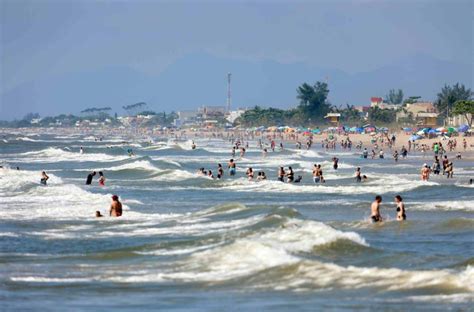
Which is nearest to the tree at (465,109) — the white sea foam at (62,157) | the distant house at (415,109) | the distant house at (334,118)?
the distant house at (415,109)

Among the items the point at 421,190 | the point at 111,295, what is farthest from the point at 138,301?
the point at 421,190

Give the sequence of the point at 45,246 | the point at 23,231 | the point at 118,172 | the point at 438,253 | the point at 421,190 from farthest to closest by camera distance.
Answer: the point at 118,172 → the point at 421,190 → the point at 23,231 → the point at 45,246 → the point at 438,253

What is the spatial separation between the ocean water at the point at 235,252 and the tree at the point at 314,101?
126500 millimetres

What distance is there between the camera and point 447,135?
85188 mm

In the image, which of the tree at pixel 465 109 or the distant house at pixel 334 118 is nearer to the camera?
the tree at pixel 465 109

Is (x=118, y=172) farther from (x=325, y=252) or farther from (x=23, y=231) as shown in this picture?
(x=325, y=252)

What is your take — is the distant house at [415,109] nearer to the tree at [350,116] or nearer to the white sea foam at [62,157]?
the tree at [350,116]

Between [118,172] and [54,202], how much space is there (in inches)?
844

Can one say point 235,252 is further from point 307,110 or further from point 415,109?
point 307,110

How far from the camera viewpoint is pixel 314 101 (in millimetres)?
163375

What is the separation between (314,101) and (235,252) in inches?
5742

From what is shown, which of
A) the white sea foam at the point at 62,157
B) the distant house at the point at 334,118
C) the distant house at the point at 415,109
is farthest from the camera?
the distant house at the point at 334,118

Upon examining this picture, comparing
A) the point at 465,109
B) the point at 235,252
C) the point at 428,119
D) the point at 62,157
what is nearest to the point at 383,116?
the point at 428,119

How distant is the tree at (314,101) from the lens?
162 meters
